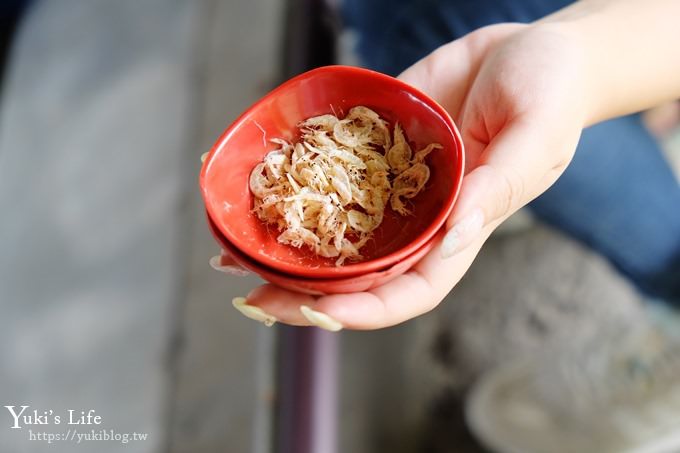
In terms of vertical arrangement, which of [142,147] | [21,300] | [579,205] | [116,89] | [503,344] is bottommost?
[503,344]

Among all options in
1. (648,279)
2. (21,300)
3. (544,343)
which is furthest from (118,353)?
(648,279)

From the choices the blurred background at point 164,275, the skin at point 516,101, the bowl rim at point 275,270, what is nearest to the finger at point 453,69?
the skin at point 516,101

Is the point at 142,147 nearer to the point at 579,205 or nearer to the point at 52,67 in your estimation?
the point at 52,67

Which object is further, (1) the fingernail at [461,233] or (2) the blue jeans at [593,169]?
(2) the blue jeans at [593,169]

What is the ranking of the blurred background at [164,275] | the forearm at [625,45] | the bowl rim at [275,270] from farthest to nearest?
the blurred background at [164,275] < the forearm at [625,45] < the bowl rim at [275,270]

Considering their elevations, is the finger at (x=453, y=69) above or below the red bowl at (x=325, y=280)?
above

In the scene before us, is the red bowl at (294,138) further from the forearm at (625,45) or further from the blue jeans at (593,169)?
the blue jeans at (593,169)

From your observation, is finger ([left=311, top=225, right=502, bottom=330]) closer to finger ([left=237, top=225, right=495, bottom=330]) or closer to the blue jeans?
finger ([left=237, top=225, right=495, bottom=330])

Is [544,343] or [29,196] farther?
[29,196]
